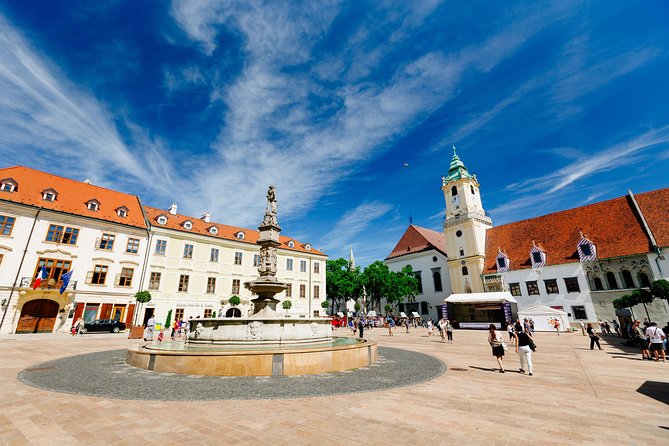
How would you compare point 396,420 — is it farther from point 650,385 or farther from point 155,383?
point 650,385

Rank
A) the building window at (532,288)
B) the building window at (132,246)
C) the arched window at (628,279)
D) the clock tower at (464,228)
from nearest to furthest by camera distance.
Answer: the arched window at (628,279) → the building window at (132,246) → the building window at (532,288) → the clock tower at (464,228)

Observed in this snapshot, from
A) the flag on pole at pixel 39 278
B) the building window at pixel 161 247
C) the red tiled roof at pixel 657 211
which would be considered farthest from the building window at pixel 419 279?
the flag on pole at pixel 39 278

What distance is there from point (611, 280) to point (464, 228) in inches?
679

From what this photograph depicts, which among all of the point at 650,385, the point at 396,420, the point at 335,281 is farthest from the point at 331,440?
the point at 335,281

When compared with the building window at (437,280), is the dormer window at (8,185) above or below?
above

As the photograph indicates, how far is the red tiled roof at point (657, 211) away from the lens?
27469mm

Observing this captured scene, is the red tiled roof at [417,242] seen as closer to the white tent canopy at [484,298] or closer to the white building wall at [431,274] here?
the white building wall at [431,274]

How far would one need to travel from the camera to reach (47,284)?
80.1 feet

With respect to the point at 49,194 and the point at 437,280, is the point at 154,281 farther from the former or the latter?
the point at 437,280

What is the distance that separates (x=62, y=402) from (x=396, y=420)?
665 centimetres

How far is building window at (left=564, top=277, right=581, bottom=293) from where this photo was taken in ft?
103

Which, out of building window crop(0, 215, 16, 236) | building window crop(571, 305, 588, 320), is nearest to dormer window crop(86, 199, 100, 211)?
building window crop(0, 215, 16, 236)

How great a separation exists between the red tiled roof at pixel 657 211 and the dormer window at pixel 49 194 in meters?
56.4

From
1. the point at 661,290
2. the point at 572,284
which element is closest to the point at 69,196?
the point at 661,290
